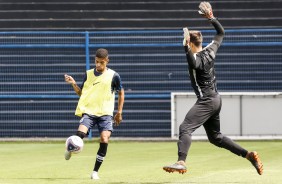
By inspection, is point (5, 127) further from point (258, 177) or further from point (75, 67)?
point (258, 177)

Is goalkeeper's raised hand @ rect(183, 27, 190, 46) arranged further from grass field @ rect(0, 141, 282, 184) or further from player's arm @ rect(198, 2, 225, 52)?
grass field @ rect(0, 141, 282, 184)

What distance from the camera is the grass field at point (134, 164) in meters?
12.2

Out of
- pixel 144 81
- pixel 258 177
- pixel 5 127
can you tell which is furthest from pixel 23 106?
pixel 258 177

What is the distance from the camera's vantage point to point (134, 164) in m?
15.4

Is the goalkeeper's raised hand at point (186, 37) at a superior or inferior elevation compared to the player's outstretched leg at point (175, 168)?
superior

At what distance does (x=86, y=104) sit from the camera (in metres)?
12.7

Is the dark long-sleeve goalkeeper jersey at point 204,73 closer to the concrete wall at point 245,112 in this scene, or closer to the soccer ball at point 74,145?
the soccer ball at point 74,145

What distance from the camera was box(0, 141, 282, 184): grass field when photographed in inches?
481
